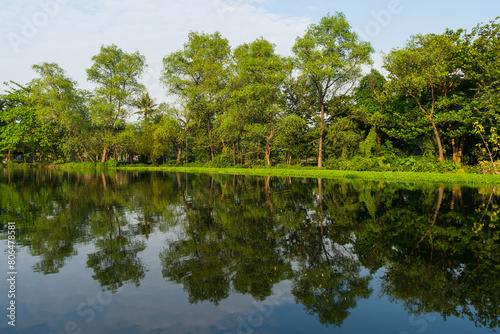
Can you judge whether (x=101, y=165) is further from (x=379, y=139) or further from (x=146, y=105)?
(x=379, y=139)

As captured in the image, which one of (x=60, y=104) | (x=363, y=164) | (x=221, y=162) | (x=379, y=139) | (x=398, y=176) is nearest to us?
(x=398, y=176)

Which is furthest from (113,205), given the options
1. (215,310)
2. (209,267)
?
(215,310)

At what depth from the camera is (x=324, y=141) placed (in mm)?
44250

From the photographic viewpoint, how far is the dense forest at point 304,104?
32.2 m

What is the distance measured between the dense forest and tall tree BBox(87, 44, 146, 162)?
8.5 inches

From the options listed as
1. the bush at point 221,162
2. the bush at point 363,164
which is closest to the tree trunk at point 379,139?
the bush at point 363,164

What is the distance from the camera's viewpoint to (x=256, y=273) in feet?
20.3

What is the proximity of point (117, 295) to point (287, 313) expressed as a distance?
300 cm

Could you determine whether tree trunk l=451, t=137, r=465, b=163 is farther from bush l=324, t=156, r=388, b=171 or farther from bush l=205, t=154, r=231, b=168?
bush l=205, t=154, r=231, b=168

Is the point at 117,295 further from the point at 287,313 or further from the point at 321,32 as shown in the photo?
the point at 321,32

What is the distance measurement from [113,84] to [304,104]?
3948 centimetres

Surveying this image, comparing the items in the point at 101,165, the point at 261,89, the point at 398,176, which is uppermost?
the point at 261,89

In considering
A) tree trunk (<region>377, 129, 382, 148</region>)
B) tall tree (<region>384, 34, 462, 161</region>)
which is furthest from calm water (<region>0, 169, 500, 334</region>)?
tree trunk (<region>377, 129, 382, 148</region>)

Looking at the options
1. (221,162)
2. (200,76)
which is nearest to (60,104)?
(200,76)
